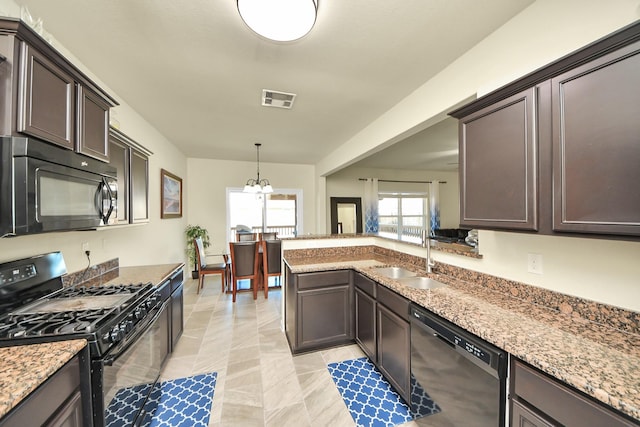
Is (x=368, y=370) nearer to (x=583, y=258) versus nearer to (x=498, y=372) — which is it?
(x=498, y=372)

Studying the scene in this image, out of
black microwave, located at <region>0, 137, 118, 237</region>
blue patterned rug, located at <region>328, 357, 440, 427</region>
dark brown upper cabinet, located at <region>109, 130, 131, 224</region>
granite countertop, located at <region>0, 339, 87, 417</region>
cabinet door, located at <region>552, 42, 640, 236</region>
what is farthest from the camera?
dark brown upper cabinet, located at <region>109, 130, 131, 224</region>

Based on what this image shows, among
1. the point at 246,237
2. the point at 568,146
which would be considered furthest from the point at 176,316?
the point at 568,146

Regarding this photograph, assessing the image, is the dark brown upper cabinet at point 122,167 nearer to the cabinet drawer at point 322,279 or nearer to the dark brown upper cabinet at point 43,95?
the dark brown upper cabinet at point 43,95

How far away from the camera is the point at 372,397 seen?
192 cm

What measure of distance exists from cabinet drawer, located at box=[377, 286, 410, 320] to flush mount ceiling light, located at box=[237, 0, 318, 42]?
1.83 meters

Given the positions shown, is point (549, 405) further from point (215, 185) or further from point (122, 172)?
point (215, 185)

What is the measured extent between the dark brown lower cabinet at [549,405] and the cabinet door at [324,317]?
1.60 meters

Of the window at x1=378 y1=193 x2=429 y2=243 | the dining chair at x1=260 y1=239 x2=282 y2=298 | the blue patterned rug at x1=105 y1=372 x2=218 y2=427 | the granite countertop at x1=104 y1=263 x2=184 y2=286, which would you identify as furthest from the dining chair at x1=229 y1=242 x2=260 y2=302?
the window at x1=378 y1=193 x2=429 y2=243

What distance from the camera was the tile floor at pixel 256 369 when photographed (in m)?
1.76

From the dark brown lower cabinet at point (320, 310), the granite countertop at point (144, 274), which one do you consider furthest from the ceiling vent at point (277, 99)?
the granite countertop at point (144, 274)

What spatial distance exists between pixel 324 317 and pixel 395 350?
2.67 feet

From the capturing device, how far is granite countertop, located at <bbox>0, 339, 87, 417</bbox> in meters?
0.77

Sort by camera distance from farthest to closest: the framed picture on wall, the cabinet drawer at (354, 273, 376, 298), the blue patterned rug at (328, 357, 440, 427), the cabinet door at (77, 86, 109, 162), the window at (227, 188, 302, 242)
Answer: the window at (227, 188, 302, 242)
the framed picture on wall
the cabinet drawer at (354, 273, 376, 298)
the blue patterned rug at (328, 357, 440, 427)
the cabinet door at (77, 86, 109, 162)

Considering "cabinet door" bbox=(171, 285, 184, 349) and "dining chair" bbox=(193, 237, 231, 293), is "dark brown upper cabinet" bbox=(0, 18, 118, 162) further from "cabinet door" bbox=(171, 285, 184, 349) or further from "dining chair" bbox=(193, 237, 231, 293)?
"dining chair" bbox=(193, 237, 231, 293)
